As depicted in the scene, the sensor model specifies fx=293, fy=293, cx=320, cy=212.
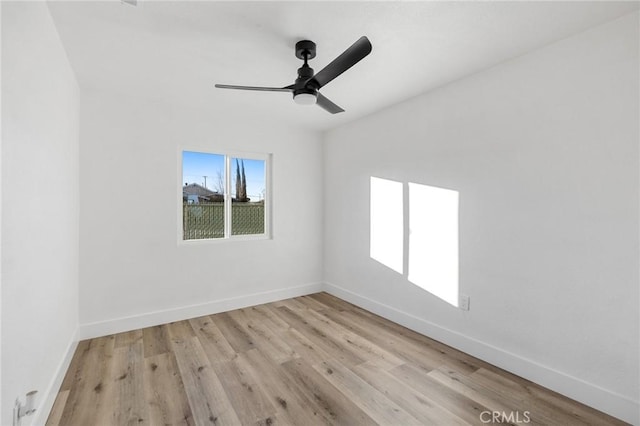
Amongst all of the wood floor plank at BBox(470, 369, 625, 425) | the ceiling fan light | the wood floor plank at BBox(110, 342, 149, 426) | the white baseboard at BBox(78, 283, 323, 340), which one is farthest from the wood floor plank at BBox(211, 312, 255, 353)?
the ceiling fan light

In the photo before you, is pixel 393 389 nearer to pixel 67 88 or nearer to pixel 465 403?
pixel 465 403

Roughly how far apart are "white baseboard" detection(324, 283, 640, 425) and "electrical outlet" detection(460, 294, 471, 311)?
0.24 meters

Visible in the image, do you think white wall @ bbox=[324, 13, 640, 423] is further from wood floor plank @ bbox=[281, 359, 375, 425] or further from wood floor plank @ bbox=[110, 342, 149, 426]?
wood floor plank @ bbox=[110, 342, 149, 426]

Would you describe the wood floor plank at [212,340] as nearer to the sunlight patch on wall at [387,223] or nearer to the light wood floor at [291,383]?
the light wood floor at [291,383]

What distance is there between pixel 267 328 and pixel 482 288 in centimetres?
206

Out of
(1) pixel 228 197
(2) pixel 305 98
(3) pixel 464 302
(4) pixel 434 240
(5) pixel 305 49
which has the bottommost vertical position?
(3) pixel 464 302

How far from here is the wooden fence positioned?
3.45 metres

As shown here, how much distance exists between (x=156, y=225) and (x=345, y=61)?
8.42 ft

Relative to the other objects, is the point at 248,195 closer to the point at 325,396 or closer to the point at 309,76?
the point at 309,76

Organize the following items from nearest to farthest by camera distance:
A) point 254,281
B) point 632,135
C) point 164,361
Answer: point 632,135 < point 164,361 < point 254,281

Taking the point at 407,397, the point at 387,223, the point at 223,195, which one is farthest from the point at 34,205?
the point at 387,223

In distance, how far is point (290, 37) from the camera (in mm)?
1960

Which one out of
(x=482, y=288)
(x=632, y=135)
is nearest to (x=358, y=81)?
(x=632, y=135)

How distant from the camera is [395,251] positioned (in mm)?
3211
